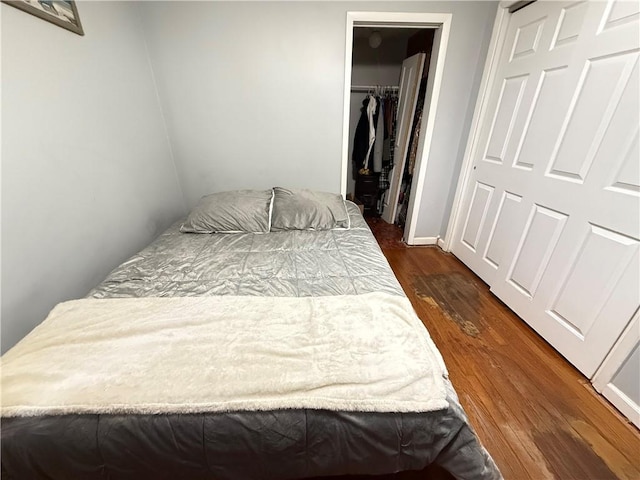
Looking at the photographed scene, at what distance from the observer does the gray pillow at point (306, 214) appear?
6.07 ft

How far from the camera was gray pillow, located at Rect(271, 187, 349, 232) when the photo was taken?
1.85 metres

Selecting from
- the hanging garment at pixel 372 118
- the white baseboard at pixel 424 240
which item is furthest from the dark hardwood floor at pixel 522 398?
the hanging garment at pixel 372 118

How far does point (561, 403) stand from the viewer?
127cm

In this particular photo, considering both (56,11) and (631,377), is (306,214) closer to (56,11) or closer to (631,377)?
(56,11)

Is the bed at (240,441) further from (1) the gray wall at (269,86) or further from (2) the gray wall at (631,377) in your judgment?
(1) the gray wall at (269,86)

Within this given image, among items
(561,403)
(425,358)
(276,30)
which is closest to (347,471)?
(425,358)

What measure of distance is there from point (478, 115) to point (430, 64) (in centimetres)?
61

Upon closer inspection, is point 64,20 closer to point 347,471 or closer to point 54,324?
point 54,324

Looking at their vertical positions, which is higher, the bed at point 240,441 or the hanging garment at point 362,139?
the hanging garment at point 362,139

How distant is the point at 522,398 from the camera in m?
1.29

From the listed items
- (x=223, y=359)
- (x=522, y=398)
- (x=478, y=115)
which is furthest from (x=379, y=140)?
(x=223, y=359)

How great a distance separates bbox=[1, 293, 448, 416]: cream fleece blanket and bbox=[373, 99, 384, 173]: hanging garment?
101 inches

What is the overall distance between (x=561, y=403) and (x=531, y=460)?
1.32 feet

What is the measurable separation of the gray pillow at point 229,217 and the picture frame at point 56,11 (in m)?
1.11
